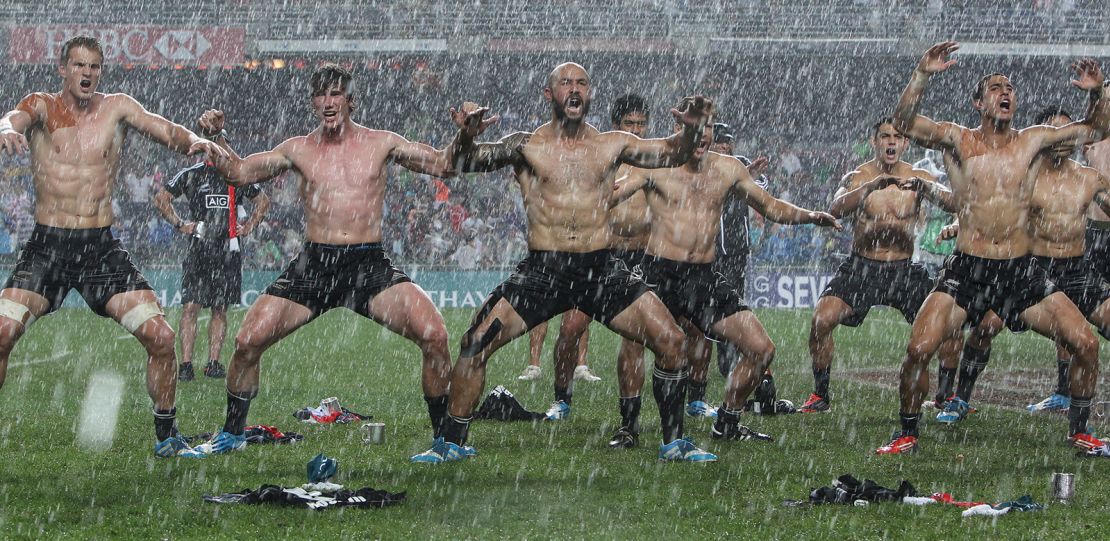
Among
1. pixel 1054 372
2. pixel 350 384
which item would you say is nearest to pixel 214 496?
pixel 350 384

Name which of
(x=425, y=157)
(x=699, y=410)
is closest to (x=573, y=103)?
(x=425, y=157)

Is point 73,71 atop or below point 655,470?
atop

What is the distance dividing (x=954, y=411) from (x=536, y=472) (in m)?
3.82

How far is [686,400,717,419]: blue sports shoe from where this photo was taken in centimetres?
943

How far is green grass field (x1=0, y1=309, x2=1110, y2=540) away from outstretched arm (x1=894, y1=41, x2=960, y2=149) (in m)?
1.94

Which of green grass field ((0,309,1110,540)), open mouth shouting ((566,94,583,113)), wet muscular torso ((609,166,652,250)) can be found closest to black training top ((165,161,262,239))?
green grass field ((0,309,1110,540))

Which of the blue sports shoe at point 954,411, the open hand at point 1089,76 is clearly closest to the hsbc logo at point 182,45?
the blue sports shoe at point 954,411

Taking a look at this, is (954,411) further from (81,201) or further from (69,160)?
(69,160)

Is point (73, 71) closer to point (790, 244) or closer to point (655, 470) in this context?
point (655, 470)

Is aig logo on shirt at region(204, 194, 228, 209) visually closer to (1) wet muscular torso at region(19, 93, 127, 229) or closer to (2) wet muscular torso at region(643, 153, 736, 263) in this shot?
(1) wet muscular torso at region(19, 93, 127, 229)

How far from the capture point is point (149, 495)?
6305mm

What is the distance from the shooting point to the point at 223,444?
752 centimetres

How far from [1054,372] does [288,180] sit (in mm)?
17711

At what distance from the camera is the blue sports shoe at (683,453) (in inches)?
293
